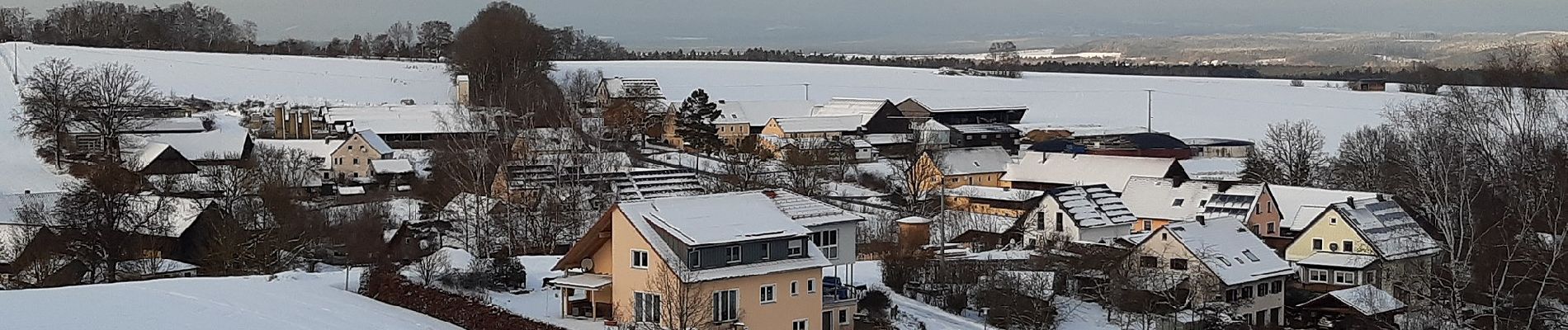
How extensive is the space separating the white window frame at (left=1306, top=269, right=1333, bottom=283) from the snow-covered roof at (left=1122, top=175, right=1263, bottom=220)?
135 inches

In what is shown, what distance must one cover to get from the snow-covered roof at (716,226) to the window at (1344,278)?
11921 mm

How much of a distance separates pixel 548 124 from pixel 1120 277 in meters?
21.6

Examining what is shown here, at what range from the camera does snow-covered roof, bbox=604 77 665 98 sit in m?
52.6

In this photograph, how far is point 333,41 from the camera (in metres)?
88.4

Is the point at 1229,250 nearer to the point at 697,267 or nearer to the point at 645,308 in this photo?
the point at 697,267

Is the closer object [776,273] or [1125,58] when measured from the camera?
[776,273]

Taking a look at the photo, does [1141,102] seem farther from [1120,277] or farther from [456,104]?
[1120,277]

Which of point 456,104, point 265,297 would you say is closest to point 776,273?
point 265,297

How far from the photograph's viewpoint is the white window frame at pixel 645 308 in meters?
18.9

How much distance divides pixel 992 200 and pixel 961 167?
4.34 m

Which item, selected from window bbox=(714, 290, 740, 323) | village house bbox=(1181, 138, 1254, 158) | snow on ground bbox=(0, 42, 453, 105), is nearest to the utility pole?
village house bbox=(1181, 138, 1254, 158)

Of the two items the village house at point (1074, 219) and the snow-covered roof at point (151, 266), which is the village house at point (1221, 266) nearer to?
the village house at point (1074, 219)

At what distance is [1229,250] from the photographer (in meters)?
26.2

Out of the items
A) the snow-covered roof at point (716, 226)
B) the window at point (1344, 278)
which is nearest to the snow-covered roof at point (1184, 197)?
the window at point (1344, 278)
